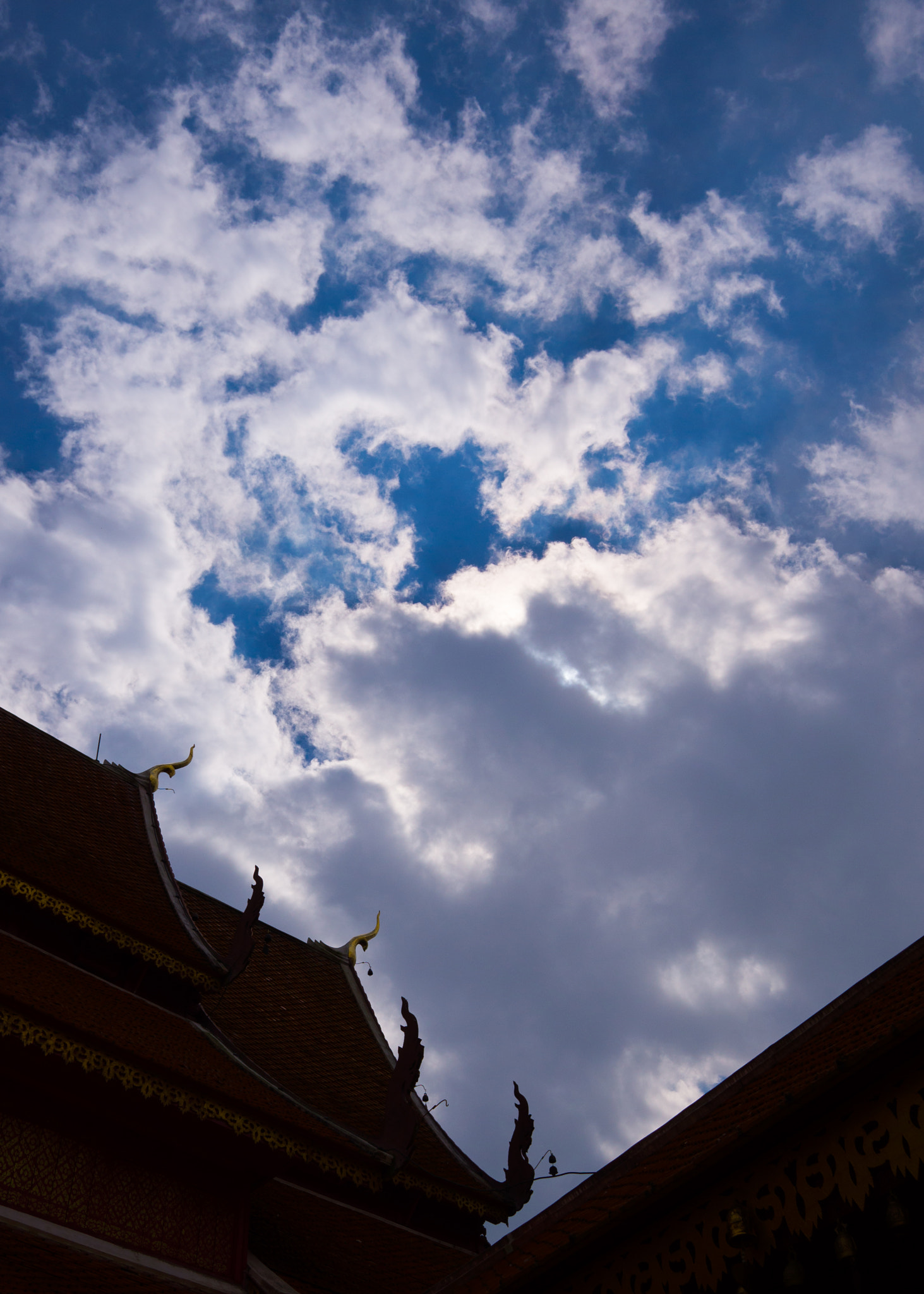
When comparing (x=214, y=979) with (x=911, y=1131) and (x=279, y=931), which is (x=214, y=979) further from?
(x=911, y=1131)

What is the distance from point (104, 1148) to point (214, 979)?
91.2 inches

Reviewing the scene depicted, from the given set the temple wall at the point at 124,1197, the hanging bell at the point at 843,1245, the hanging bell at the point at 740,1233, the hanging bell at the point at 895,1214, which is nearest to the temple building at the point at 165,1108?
the temple wall at the point at 124,1197

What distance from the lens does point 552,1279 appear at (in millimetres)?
3770

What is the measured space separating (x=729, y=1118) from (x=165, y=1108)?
4435 millimetres

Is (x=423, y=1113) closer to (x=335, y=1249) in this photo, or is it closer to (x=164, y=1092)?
(x=335, y=1249)

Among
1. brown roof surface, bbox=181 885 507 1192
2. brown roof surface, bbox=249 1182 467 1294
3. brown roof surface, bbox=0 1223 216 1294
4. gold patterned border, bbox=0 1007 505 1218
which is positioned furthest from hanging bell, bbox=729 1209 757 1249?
brown roof surface, bbox=181 885 507 1192

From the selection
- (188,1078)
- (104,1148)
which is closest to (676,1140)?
(188,1078)

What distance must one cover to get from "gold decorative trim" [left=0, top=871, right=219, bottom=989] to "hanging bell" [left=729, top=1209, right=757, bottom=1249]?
6.52 m

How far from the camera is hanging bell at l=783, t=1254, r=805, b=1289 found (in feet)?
9.80

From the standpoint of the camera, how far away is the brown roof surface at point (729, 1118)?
3.11 m

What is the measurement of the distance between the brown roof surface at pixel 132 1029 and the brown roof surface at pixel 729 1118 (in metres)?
3.04

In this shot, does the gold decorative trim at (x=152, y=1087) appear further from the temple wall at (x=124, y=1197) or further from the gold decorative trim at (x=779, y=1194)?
the gold decorative trim at (x=779, y=1194)

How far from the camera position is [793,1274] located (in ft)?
9.84

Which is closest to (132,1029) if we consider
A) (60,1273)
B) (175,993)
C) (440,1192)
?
(60,1273)
